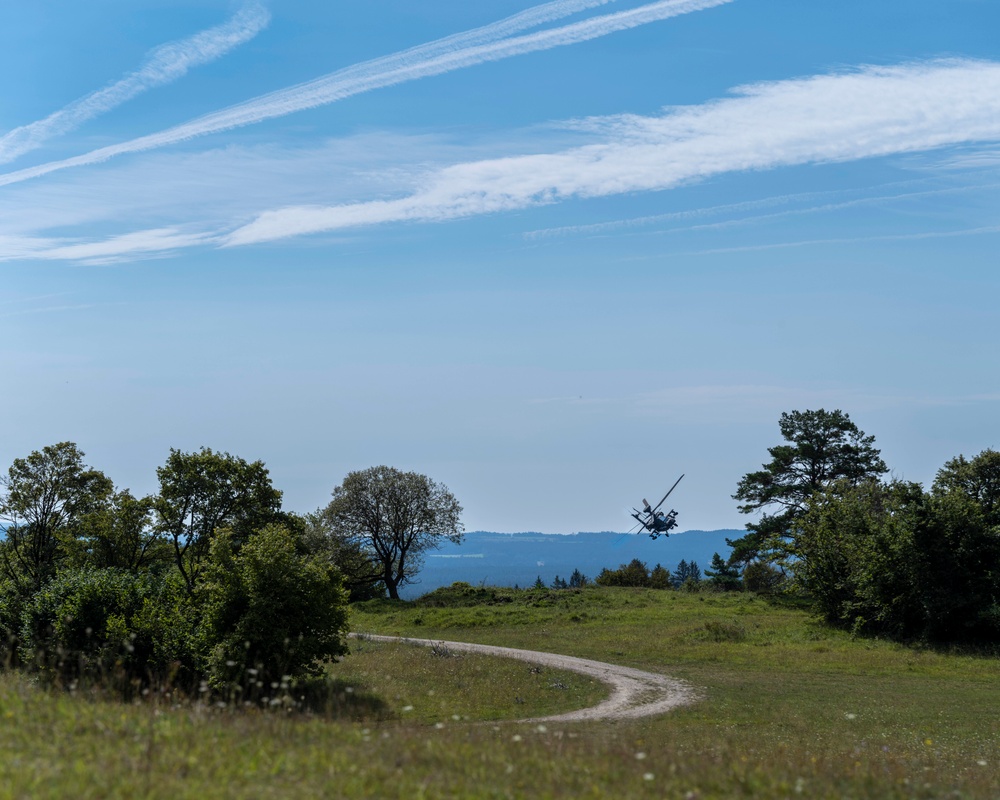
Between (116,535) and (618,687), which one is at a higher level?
(116,535)

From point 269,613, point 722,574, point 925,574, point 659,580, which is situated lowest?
point 722,574

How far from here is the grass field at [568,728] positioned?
32.9 ft

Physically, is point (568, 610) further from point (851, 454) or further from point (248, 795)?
point (248, 795)

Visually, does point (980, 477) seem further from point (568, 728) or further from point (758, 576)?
point (568, 728)

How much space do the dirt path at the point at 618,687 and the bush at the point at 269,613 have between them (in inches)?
388

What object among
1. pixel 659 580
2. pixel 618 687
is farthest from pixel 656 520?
pixel 618 687

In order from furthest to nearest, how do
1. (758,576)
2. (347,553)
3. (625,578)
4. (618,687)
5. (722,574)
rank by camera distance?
(722,574) → (758,576) → (625,578) → (347,553) → (618,687)

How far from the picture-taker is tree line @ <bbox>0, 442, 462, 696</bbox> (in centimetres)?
3200

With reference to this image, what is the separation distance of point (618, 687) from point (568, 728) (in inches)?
478

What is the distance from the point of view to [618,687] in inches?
1355

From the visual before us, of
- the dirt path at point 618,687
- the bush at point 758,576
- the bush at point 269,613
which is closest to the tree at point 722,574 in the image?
the bush at point 758,576

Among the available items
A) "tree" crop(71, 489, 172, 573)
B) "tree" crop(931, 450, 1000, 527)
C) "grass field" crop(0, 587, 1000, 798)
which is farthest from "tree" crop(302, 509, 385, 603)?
"tree" crop(931, 450, 1000, 527)

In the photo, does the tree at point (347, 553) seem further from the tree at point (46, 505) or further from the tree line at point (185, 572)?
the tree at point (46, 505)

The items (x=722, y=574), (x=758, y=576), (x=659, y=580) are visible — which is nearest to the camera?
(x=659, y=580)
